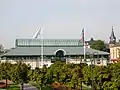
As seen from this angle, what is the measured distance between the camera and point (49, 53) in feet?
273

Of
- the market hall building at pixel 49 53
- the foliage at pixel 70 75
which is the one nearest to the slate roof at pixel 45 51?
the market hall building at pixel 49 53

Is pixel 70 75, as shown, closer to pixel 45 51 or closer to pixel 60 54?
pixel 60 54

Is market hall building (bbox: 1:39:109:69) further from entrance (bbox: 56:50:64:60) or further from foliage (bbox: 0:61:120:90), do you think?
foliage (bbox: 0:61:120:90)

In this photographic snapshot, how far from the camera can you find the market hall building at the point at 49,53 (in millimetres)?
79750

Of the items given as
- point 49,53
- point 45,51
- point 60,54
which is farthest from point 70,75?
point 45,51

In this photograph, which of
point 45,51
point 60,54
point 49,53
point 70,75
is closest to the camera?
point 70,75

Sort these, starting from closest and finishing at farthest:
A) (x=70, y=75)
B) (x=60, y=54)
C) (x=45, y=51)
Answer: (x=70, y=75)
(x=60, y=54)
(x=45, y=51)

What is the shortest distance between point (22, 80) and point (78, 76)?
8.91 meters

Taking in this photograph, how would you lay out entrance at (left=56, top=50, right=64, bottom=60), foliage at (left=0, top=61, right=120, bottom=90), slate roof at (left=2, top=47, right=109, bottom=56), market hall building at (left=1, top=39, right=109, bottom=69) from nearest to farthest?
1. foliage at (left=0, top=61, right=120, bottom=90)
2. market hall building at (left=1, top=39, right=109, bottom=69)
3. slate roof at (left=2, top=47, right=109, bottom=56)
4. entrance at (left=56, top=50, right=64, bottom=60)

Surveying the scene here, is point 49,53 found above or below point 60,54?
above

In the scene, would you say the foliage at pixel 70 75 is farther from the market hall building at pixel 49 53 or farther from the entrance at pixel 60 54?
the entrance at pixel 60 54

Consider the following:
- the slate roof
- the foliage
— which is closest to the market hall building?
the slate roof

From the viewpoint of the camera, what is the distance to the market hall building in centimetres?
7975

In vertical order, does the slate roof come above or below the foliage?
above
